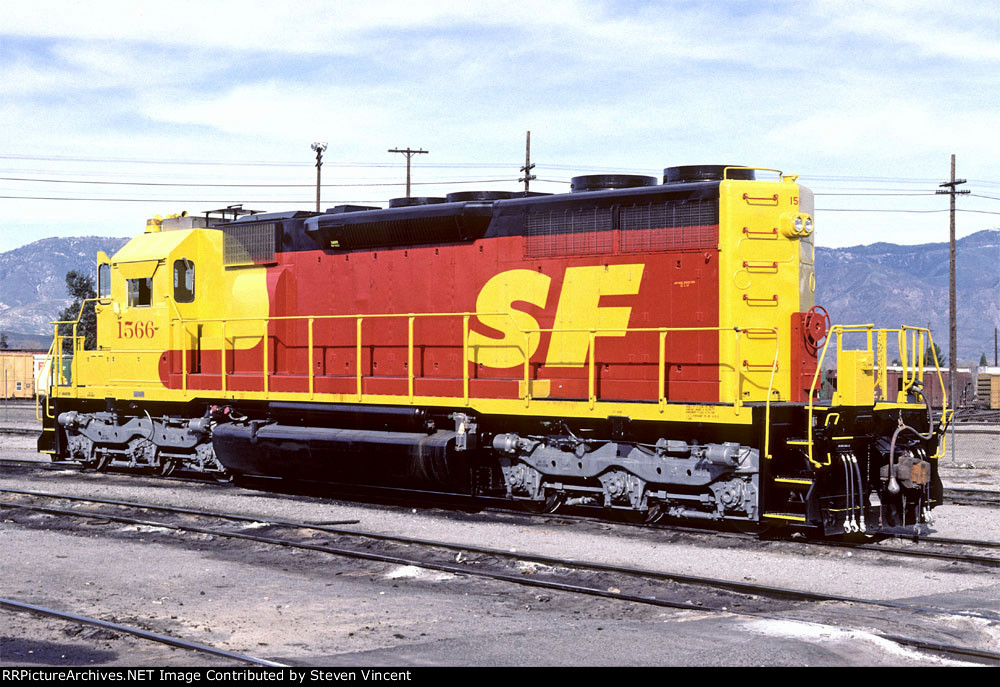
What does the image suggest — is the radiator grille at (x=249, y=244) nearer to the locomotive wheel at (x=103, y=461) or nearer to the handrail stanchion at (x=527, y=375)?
the locomotive wheel at (x=103, y=461)

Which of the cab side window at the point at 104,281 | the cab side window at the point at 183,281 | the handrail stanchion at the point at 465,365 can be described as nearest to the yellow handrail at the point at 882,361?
the handrail stanchion at the point at 465,365

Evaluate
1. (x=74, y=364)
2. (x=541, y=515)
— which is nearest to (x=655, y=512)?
(x=541, y=515)

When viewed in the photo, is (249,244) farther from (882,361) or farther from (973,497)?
(973,497)

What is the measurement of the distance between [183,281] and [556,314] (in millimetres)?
6601

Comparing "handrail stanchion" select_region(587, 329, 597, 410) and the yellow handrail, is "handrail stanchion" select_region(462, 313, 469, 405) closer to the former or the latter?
"handrail stanchion" select_region(587, 329, 597, 410)

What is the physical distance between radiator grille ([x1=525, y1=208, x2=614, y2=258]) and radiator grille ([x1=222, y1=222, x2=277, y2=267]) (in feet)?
14.9

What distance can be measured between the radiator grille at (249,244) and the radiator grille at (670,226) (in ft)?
19.2

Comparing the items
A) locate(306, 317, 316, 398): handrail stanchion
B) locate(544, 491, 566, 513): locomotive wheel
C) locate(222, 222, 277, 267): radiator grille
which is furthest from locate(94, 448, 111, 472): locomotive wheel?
locate(544, 491, 566, 513): locomotive wheel

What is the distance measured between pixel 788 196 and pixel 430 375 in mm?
5118

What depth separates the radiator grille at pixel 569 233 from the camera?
42.1 feet

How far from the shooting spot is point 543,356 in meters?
13.4

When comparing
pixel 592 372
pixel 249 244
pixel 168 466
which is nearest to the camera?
pixel 592 372

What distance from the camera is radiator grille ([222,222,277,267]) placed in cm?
1605
